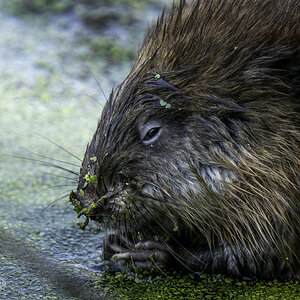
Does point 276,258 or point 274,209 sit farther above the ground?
point 274,209

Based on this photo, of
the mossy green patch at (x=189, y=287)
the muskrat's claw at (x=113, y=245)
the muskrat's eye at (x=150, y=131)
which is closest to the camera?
the mossy green patch at (x=189, y=287)

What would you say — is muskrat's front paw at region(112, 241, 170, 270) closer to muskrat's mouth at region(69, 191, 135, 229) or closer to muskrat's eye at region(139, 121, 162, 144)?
muskrat's mouth at region(69, 191, 135, 229)

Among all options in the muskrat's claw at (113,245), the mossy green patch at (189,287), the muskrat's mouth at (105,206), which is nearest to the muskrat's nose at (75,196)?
the muskrat's mouth at (105,206)

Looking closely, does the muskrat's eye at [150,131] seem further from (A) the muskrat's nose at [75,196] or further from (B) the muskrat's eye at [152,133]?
(A) the muskrat's nose at [75,196]

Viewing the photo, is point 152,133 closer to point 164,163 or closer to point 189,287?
point 164,163

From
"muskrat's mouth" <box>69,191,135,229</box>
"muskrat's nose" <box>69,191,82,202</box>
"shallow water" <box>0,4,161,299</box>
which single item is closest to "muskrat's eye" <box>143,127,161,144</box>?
"muskrat's mouth" <box>69,191,135,229</box>

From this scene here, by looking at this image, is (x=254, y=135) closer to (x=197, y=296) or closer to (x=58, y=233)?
(x=197, y=296)

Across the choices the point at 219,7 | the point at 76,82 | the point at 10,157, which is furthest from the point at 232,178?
the point at 76,82
